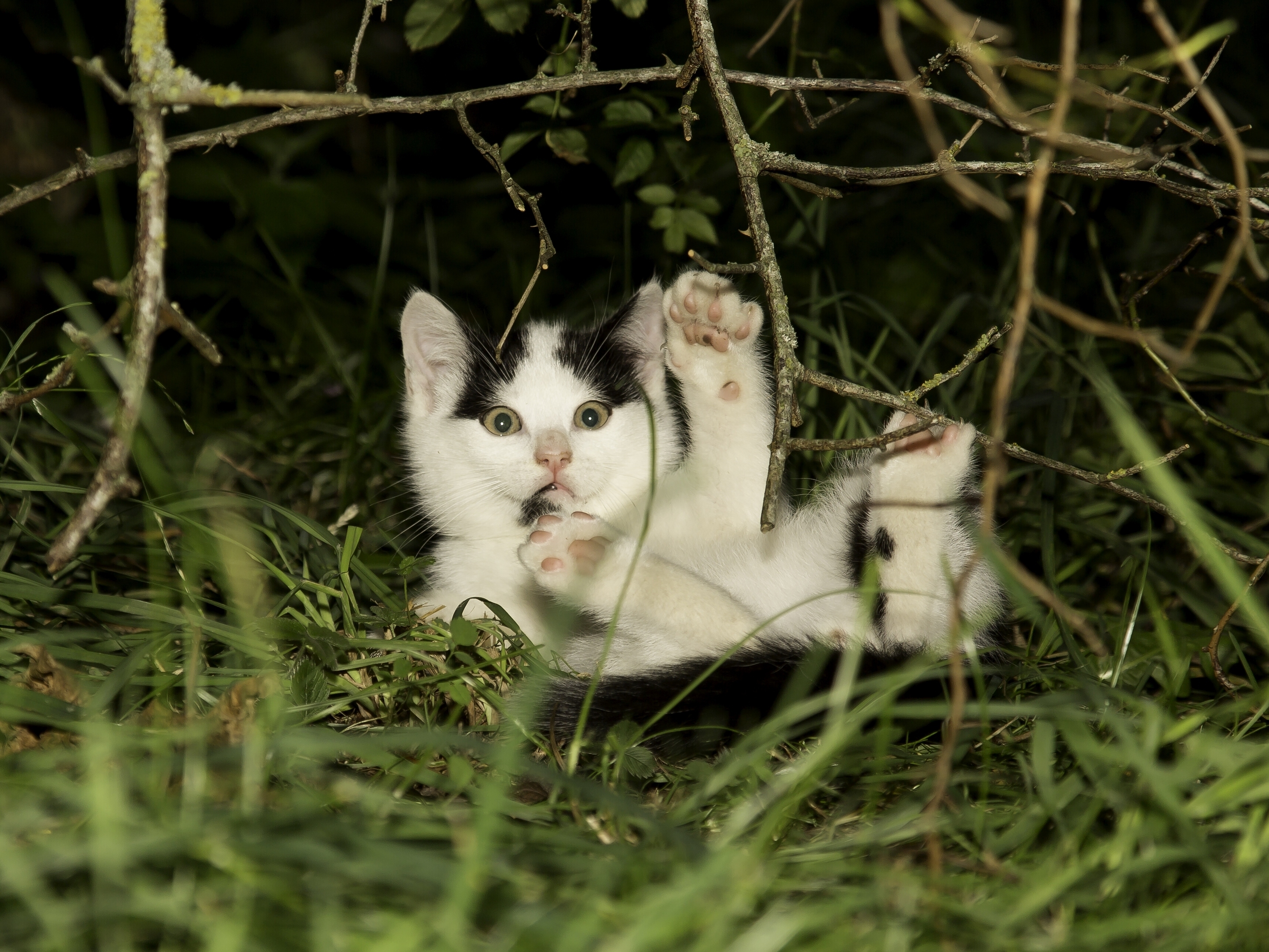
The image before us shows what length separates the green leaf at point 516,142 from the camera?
1.92 meters

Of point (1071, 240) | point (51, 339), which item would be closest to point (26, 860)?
point (51, 339)

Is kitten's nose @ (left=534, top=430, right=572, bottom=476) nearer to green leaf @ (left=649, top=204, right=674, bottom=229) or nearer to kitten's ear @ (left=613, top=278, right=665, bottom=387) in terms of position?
kitten's ear @ (left=613, top=278, right=665, bottom=387)

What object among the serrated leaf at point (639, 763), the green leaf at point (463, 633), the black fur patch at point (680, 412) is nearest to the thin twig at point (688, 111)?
the black fur patch at point (680, 412)

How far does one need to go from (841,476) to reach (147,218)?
1.27 m

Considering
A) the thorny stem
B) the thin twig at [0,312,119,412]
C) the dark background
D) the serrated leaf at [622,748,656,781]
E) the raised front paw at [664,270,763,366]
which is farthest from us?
the dark background

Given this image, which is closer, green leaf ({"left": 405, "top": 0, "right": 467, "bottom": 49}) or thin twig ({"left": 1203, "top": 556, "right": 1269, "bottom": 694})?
thin twig ({"left": 1203, "top": 556, "right": 1269, "bottom": 694})

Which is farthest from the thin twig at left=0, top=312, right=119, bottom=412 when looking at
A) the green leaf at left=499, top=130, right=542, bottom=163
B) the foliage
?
the green leaf at left=499, top=130, right=542, bottom=163

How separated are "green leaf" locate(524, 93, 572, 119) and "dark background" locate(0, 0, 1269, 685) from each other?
48 millimetres

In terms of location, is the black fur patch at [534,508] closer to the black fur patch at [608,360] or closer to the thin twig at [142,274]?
the black fur patch at [608,360]

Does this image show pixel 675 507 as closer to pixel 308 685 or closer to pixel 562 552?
pixel 562 552

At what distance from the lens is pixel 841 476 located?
6.17 feet

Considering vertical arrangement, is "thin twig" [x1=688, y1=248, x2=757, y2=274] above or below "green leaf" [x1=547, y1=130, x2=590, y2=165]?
below

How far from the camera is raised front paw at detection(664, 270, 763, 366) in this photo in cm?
174

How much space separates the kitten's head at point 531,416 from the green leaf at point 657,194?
18cm
